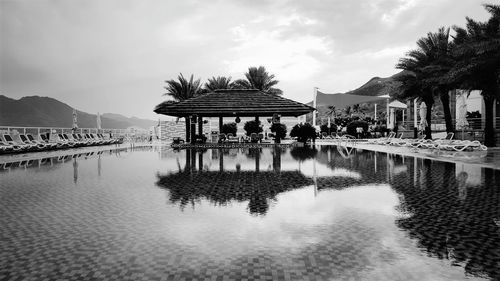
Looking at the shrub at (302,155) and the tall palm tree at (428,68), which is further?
the tall palm tree at (428,68)

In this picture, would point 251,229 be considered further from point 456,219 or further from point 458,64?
point 458,64

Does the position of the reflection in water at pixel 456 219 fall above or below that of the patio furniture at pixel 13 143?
below

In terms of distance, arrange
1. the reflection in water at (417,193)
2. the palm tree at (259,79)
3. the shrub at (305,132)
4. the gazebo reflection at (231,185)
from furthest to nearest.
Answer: the palm tree at (259,79)
the shrub at (305,132)
the gazebo reflection at (231,185)
the reflection in water at (417,193)

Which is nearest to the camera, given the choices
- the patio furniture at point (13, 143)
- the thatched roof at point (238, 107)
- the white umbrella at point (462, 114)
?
the patio furniture at point (13, 143)

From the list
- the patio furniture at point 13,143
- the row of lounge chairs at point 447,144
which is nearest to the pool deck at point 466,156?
the row of lounge chairs at point 447,144

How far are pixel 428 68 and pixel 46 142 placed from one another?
20.6 meters

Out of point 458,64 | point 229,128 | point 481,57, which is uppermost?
point 481,57

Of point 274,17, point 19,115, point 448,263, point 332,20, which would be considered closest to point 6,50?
point 274,17

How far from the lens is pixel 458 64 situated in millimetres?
16156

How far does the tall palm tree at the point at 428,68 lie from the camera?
19.8 m

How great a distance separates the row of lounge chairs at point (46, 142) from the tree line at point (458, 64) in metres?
19.8

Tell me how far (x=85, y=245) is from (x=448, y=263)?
142 inches

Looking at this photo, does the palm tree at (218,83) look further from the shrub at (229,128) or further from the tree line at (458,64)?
the tree line at (458,64)

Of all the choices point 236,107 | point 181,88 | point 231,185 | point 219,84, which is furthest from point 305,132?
point 231,185
